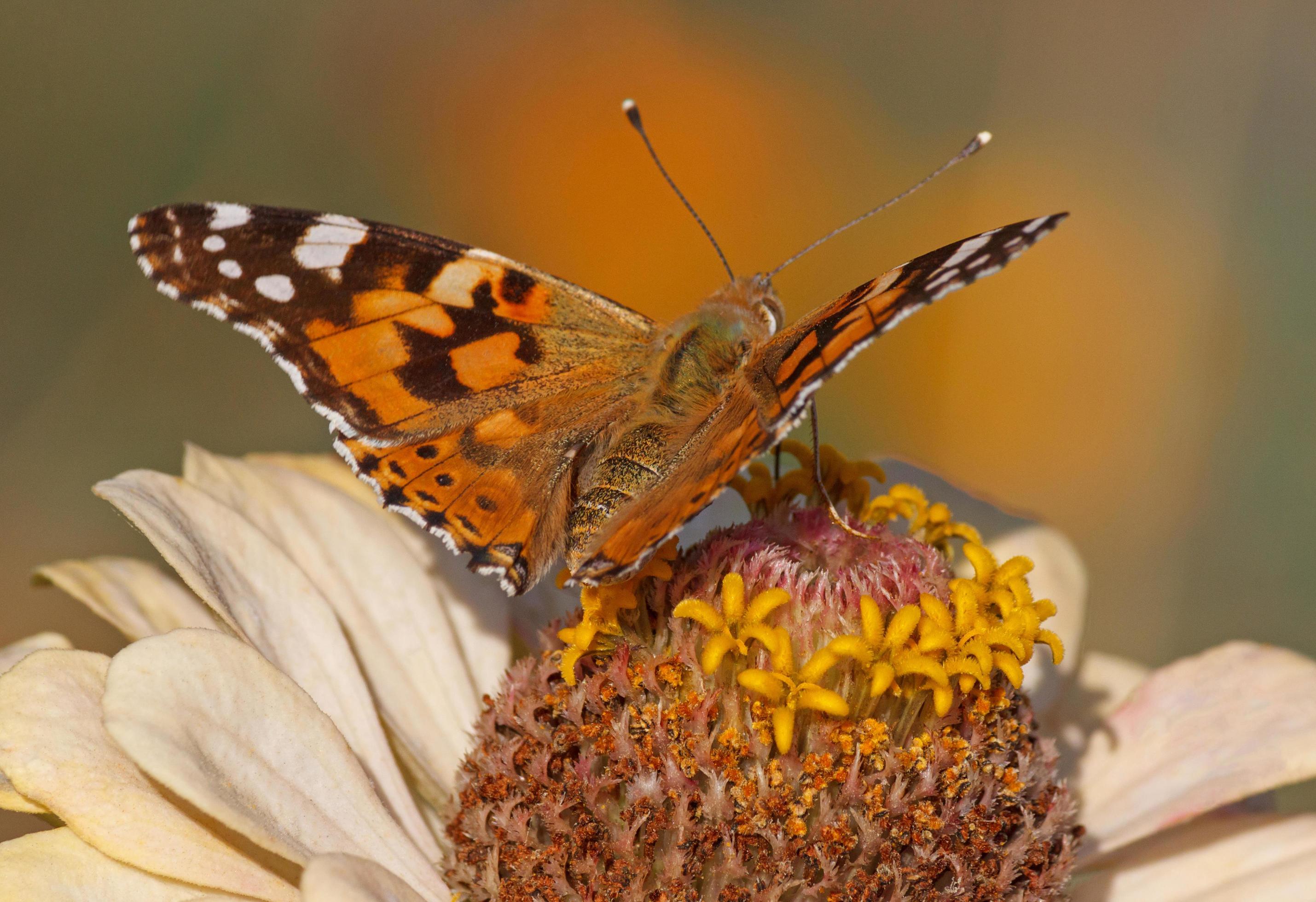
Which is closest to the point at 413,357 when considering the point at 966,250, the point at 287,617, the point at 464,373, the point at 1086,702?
the point at 464,373

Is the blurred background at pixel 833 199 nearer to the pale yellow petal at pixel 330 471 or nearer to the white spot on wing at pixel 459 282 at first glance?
the pale yellow petal at pixel 330 471

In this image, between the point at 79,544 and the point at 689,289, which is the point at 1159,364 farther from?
the point at 79,544

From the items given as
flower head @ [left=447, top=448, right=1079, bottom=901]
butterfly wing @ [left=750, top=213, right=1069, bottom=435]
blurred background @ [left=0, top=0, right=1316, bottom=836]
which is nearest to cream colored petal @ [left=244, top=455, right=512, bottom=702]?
flower head @ [left=447, top=448, right=1079, bottom=901]

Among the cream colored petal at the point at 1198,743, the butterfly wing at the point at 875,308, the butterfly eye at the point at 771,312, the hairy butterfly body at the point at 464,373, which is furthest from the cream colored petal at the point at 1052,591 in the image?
the butterfly wing at the point at 875,308

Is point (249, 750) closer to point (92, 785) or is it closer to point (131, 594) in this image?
point (92, 785)

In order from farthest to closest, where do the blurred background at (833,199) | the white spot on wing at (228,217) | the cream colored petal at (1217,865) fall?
the blurred background at (833,199), the white spot on wing at (228,217), the cream colored petal at (1217,865)

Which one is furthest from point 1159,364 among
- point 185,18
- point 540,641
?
point 185,18
